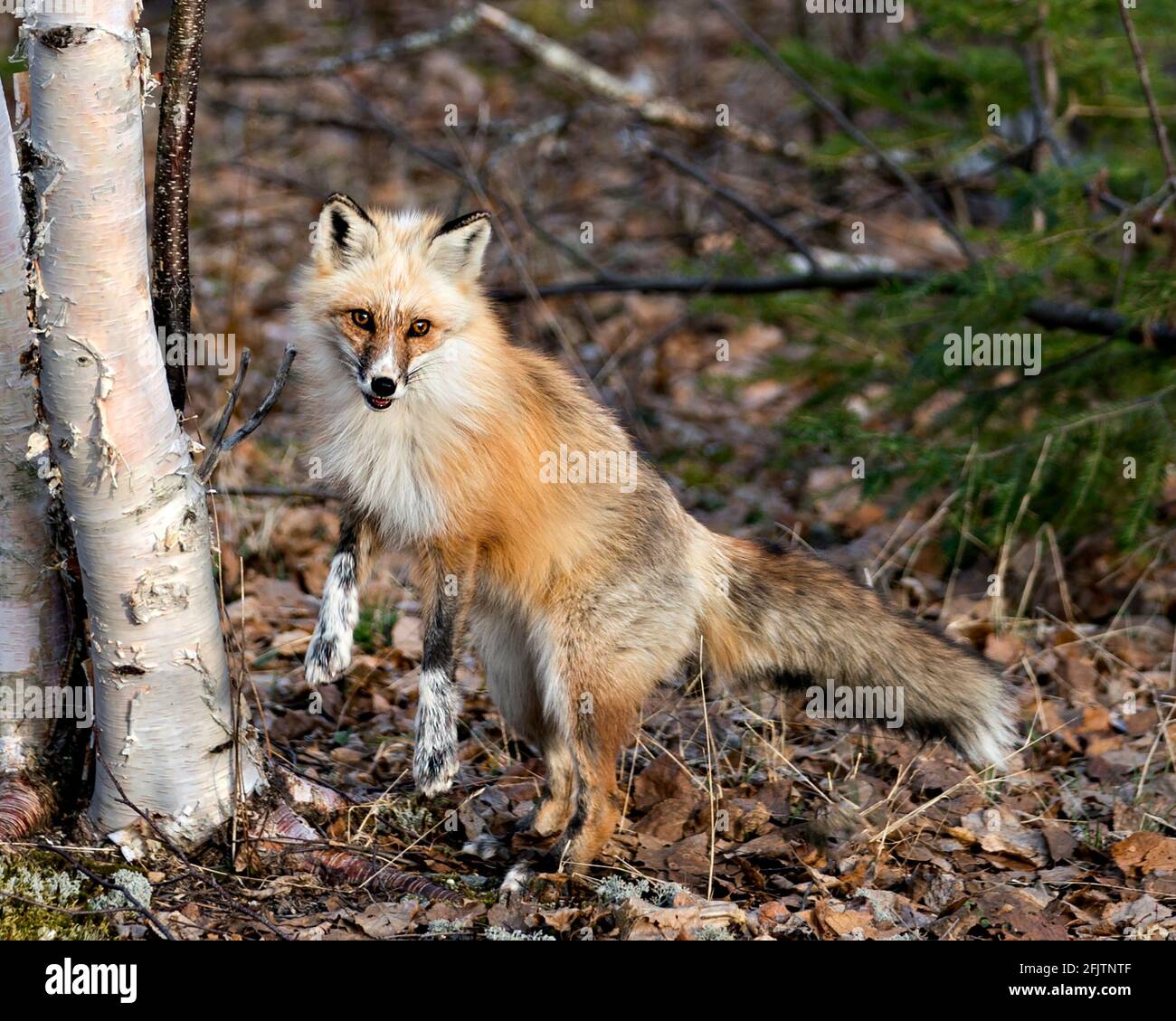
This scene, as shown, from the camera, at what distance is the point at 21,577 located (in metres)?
4.50

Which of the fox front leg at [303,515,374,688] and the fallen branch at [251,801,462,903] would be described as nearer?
the fallen branch at [251,801,462,903]

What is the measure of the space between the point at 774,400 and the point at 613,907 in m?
7.06

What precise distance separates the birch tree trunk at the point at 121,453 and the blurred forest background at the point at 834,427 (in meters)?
0.38

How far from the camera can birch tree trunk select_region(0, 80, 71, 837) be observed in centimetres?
421

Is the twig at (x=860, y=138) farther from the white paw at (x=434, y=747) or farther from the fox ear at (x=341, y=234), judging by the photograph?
the white paw at (x=434, y=747)

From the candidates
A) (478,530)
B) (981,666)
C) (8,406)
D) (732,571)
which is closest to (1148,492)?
(981,666)

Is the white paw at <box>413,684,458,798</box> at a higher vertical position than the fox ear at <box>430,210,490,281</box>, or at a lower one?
lower

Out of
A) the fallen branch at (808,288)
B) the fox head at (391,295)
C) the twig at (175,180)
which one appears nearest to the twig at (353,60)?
the fallen branch at (808,288)

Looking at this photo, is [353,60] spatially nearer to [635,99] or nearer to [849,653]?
[635,99]

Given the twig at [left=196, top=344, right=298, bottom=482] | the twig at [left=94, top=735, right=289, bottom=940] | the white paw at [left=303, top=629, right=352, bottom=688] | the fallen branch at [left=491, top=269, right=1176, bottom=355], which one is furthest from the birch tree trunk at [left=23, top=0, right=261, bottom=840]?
the fallen branch at [left=491, top=269, right=1176, bottom=355]

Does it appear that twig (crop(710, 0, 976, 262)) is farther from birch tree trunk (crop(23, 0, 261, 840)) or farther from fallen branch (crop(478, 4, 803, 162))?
birch tree trunk (crop(23, 0, 261, 840))

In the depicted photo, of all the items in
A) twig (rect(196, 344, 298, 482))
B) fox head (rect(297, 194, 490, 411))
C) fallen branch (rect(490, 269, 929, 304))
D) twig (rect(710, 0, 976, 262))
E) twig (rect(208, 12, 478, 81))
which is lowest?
twig (rect(196, 344, 298, 482))

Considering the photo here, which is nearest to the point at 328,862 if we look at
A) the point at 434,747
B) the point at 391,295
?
the point at 434,747

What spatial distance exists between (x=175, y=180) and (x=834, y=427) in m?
4.24
